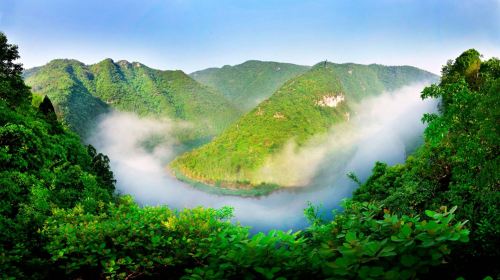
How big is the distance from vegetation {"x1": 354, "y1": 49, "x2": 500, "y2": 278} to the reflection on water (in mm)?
31390

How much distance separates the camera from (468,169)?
34.5ft

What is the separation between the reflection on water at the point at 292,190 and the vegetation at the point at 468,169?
103 feet

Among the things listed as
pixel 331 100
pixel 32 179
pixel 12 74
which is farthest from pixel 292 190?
pixel 32 179

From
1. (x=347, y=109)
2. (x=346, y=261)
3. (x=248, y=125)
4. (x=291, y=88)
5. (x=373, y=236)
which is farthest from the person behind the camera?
(x=347, y=109)

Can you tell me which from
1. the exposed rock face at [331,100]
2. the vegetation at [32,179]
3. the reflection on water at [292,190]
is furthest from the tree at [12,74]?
the exposed rock face at [331,100]

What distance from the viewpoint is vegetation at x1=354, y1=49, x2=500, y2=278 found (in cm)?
324

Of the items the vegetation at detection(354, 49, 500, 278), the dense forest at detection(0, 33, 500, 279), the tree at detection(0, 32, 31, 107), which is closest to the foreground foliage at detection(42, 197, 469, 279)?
the dense forest at detection(0, 33, 500, 279)

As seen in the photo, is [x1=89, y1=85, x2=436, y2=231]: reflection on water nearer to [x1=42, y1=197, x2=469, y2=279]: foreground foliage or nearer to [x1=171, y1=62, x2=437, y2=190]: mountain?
[x1=171, y1=62, x2=437, y2=190]: mountain

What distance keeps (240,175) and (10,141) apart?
107743 mm

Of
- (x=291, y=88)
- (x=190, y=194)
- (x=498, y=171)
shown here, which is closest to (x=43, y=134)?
(x=498, y=171)

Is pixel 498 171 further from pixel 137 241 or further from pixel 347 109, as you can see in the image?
pixel 347 109

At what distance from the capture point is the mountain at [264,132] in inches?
4801

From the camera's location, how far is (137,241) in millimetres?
3873

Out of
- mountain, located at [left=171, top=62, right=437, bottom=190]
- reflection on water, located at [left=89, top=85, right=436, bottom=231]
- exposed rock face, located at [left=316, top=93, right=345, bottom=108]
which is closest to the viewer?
reflection on water, located at [left=89, top=85, right=436, bottom=231]
